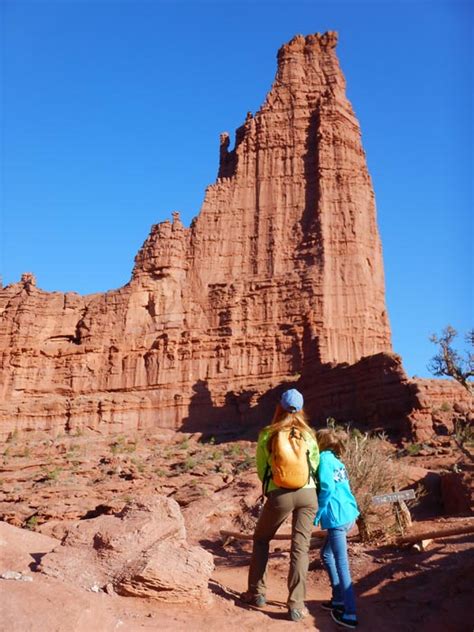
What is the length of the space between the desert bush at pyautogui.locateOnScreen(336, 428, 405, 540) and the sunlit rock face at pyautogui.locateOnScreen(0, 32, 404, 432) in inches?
1085

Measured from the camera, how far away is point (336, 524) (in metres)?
5.74

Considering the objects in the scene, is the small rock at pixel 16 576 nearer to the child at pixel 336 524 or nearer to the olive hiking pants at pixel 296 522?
the olive hiking pants at pixel 296 522

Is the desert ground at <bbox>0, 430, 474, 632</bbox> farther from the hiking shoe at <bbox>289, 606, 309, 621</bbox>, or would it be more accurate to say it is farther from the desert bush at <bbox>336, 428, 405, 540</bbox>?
the desert bush at <bbox>336, 428, 405, 540</bbox>

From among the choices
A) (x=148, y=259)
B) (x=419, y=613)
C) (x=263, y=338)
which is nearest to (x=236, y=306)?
(x=263, y=338)

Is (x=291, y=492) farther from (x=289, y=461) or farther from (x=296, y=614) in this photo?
(x=296, y=614)

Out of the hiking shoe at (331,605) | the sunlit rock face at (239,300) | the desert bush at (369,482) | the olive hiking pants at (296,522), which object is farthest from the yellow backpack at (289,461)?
the sunlit rock face at (239,300)

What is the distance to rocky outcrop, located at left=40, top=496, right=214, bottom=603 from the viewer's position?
17.6 ft

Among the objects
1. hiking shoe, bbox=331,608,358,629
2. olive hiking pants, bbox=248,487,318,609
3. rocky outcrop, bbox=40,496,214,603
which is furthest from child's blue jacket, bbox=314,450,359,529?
rocky outcrop, bbox=40,496,214,603

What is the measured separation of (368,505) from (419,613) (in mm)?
3297

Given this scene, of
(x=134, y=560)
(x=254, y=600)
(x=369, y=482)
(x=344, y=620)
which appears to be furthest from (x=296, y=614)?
(x=369, y=482)

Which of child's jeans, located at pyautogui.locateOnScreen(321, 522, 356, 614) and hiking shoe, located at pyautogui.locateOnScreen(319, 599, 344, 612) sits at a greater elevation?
child's jeans, located at pyautogui.locateOnScreen(321, 522, 356, 614)

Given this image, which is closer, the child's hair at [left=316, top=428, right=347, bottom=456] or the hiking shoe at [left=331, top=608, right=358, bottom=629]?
the hiking shoe at [left=331, top=608, right=358, bottom=629]

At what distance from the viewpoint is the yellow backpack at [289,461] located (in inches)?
213

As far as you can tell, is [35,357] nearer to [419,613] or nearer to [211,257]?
[211,257]
